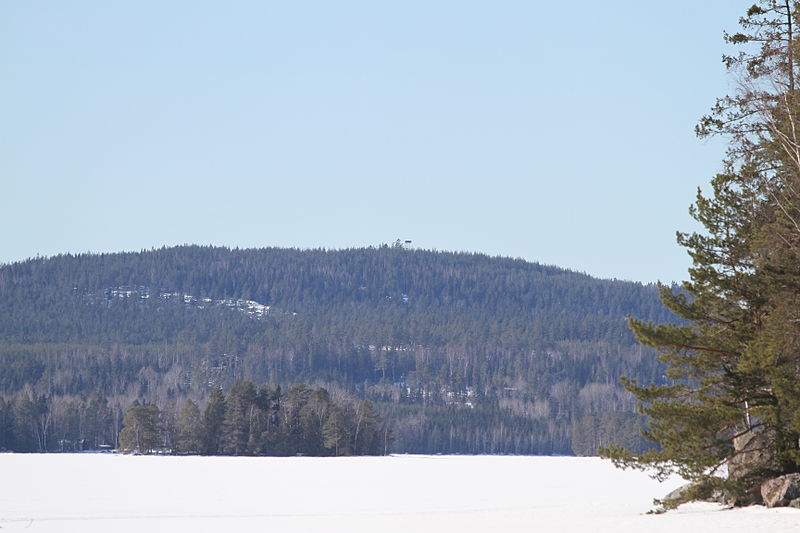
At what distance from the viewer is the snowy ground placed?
40062 millimetres

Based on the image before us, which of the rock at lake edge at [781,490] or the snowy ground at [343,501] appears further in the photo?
the snowy ground at [343,501]

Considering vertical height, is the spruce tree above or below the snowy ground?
above

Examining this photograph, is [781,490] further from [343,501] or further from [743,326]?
[343,501]

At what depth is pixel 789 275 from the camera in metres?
33.6

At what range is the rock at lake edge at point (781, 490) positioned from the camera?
35.3m

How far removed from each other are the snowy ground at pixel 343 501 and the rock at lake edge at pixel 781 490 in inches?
22.7

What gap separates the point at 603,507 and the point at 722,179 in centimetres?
1674

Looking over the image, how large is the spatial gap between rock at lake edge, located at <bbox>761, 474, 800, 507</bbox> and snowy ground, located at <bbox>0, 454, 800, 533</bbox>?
575mm

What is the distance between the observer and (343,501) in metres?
57.2

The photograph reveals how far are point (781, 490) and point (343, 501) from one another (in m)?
25.6

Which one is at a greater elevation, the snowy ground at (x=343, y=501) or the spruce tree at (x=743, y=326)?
the spruce tree at (x=743, y=326)

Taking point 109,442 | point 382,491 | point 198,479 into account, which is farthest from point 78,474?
point 109,442

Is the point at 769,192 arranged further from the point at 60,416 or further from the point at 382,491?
the point at 60,416

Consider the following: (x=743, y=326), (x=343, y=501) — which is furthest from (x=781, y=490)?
(x=343, y=501)
